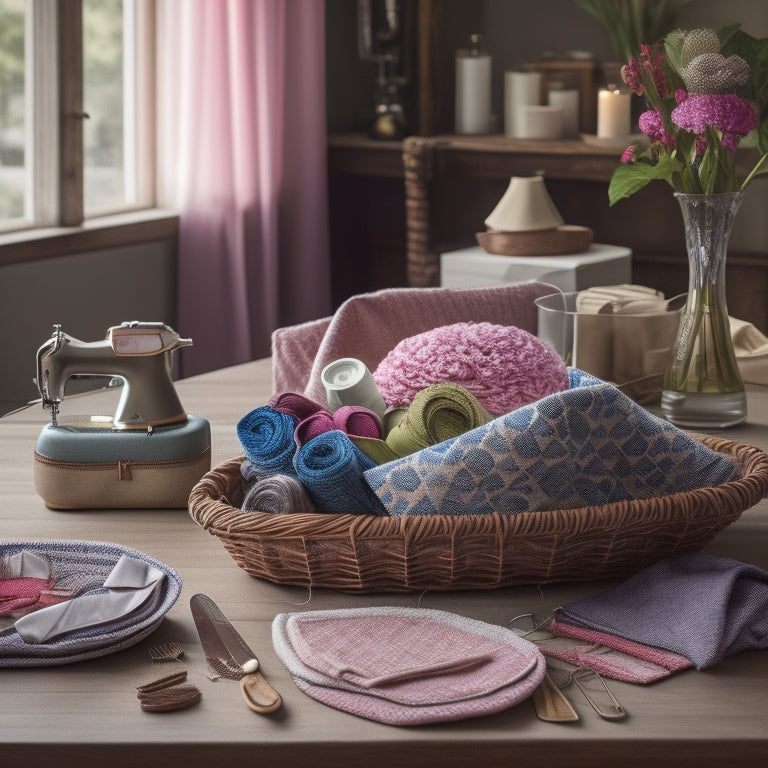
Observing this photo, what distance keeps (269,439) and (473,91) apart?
3136 mm

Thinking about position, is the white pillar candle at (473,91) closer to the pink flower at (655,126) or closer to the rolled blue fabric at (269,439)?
the pink flower at (655,126)

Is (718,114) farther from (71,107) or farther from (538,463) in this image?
(71,107)

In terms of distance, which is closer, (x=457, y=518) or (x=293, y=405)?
(x=457, y=518)

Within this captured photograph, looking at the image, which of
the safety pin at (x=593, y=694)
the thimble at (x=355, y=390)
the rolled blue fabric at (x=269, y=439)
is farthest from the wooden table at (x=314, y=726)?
the thimble at (x=355, y=390)

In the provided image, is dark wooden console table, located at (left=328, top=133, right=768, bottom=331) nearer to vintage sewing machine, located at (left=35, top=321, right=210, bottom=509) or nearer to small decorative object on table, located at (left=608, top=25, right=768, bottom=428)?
small decorative object on table, located at (left=608, top=25, right=768, bottom=428)

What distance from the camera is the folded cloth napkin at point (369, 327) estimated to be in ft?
4.91

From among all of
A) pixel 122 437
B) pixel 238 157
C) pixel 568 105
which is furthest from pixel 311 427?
pixel 568 105

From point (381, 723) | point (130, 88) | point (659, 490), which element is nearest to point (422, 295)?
point (659, 490)

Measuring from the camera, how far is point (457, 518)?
93 cm

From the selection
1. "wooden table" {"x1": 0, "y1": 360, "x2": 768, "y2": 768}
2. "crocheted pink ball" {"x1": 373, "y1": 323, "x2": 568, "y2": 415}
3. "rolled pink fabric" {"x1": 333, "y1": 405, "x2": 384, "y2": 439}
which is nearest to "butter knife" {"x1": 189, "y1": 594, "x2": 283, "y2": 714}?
"wooden table" {"x1": 0, "y1": 360, "x2": 768, "y2": 768}

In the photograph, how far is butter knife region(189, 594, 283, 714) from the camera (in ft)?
2.61

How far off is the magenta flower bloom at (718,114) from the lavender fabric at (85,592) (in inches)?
29.2

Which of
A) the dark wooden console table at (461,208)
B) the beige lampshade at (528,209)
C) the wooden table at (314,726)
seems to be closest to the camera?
the wooden table at (314,726)

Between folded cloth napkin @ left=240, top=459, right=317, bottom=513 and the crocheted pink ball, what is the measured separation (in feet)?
0.79
